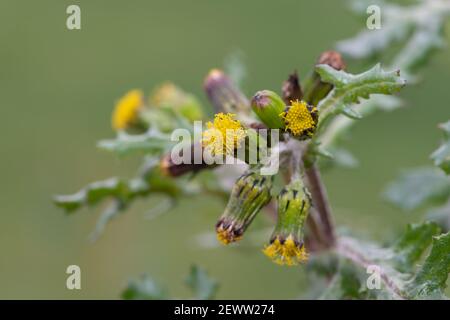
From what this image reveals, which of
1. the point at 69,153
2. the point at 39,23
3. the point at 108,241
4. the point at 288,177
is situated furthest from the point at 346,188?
the point at 288,177

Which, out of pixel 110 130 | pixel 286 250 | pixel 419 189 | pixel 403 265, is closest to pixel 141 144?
pixel 286 250

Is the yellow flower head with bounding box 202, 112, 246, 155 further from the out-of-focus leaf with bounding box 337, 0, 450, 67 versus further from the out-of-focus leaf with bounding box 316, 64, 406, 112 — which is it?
the out-of-focus leaf with bounding box 337, 0, 450, 67

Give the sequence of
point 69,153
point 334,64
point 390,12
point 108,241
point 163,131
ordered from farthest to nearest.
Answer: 1. point 69,153
2. point 108,241
3. point 390,12
4. point 163,131
5. point 334,64

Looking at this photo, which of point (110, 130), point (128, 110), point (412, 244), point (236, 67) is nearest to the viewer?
point (412, 244)

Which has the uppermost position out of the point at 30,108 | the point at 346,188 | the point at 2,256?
the point at 30,108

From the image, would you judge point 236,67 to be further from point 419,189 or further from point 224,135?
point 224,135

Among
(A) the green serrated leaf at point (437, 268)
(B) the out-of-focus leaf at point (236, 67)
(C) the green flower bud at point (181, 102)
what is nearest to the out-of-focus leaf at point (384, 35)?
(B) the out-of-focus leaf at point (236, 67)

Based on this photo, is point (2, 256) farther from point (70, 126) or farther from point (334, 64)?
point (334, 64)
